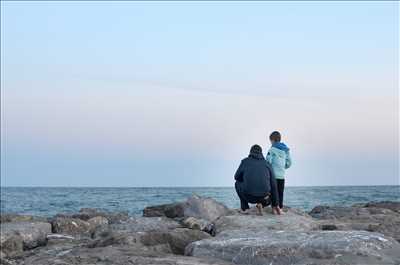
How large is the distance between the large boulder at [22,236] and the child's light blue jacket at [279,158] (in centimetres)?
507

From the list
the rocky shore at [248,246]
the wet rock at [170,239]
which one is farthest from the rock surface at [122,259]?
the wet rock at [170,239]

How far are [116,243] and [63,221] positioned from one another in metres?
6.69

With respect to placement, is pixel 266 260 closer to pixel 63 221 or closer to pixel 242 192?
pixel 242 192

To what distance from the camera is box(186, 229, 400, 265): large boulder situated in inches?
259

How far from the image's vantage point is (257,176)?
10422mm

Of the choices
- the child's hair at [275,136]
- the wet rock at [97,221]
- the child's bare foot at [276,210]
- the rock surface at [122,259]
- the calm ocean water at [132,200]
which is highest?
the child's hair at [275,136]

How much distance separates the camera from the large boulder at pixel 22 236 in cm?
1200

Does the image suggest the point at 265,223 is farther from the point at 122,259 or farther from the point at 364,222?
the point at 122,259

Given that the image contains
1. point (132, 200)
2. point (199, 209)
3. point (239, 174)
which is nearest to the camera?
point (239, 174)

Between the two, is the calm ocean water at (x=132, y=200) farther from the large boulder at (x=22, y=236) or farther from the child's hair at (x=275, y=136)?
the child's hair at (x=275, y=136)

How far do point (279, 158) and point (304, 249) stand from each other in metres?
4.41

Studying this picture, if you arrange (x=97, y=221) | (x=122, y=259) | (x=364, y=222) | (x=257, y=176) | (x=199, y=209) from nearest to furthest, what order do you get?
(x=122, y=259)
(x=257, y=176)
(x=364, y=222)
(x=199, y=209)
(x=97, y=221)

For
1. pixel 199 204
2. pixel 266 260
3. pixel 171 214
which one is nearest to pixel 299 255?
pixel 266 260

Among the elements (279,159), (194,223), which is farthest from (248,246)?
(194,223)
